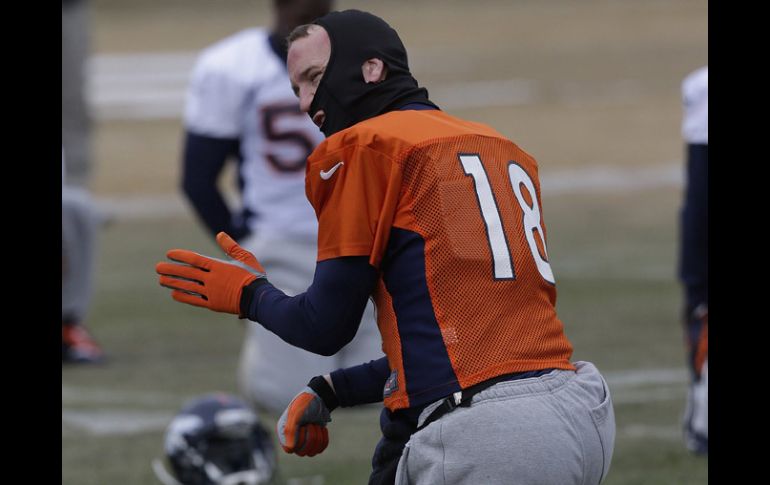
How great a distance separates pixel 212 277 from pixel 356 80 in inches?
23.8

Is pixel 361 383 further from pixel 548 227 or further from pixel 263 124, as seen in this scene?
pixel 548 227

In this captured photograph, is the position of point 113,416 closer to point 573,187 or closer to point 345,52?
point 345,52

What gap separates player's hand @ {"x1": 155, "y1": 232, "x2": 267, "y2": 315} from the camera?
142 inches

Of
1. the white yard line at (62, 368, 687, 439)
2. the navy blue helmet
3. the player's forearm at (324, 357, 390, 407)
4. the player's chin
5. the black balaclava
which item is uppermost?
the black balaclava

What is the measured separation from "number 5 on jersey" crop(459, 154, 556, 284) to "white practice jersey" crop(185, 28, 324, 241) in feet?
9.59

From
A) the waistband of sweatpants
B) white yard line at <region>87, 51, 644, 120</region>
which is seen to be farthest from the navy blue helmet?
white yard line at <region>87, 51, 644, 120</region>

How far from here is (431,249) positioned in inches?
136

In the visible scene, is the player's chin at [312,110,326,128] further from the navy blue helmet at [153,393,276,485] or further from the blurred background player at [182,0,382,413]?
the blurred background player at [182,0,382,413]

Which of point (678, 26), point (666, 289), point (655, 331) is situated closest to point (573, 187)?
point (666, 289)

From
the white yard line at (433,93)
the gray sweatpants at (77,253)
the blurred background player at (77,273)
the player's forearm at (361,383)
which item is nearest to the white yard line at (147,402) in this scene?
the blurred background player at (77,273)

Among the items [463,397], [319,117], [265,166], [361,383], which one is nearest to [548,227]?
[265,166]
